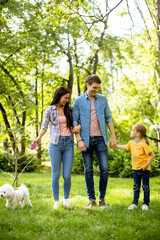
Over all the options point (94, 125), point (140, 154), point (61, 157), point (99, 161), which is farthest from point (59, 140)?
point (140, 154)

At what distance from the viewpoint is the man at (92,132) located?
4.39m

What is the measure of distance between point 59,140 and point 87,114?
645mm

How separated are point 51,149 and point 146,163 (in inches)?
61.1

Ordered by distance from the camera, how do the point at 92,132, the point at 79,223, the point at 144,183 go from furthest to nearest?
the point at 92,132 → the point at 144,183 → the point at 79,223

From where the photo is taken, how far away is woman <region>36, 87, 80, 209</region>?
4355 mm

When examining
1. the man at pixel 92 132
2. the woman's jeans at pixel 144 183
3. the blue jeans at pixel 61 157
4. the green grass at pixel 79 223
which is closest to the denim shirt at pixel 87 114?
the man at pixel 92 132

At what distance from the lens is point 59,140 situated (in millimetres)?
4355

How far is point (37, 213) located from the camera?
4113 mm

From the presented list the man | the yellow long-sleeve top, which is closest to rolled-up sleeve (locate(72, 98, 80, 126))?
the man

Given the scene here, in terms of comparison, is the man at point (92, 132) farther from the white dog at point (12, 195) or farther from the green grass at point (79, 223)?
the white dog at point (12, 195)

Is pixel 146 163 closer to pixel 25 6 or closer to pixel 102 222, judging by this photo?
pixel 102 222

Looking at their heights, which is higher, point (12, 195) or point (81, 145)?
point (81, 145)

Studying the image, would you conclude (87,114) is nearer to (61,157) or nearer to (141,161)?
(61,157)

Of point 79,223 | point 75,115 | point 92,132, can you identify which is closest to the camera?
point 79,223
